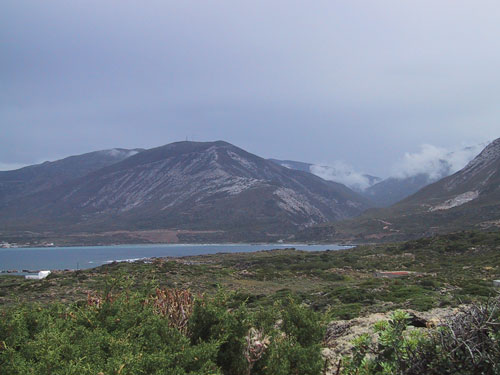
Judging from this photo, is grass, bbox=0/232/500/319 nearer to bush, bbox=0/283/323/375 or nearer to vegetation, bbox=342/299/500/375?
bush, bbox=0/283/323/375

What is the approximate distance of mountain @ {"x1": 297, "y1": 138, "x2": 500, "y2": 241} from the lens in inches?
5182

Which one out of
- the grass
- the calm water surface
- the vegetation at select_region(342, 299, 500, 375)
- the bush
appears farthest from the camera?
the calm water surface

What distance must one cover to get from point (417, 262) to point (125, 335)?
51.4 meters

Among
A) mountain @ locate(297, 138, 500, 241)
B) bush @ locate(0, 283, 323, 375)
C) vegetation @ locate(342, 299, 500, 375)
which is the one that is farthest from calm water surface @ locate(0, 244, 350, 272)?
vegetation @ locate(342, 299, 500, 375)

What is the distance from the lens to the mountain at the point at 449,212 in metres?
132

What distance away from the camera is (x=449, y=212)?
14588cm

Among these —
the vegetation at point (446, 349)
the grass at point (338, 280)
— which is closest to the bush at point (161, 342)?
the grass at point (338, 280)

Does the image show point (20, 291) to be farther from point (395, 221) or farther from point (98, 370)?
point (395, 221)

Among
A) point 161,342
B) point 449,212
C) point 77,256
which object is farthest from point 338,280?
point 449,212

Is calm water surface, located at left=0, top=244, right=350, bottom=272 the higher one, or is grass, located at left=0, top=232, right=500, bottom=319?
grass, located at left=0, top=232, right=500, bottom=319

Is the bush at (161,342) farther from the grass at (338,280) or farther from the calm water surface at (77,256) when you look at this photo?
the calm water surface at (77,256)

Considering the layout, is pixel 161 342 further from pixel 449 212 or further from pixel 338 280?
pixel 449 212

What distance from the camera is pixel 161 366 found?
5469mm

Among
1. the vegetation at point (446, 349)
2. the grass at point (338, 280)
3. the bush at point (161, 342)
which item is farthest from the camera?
the grass at point (338, 280)
